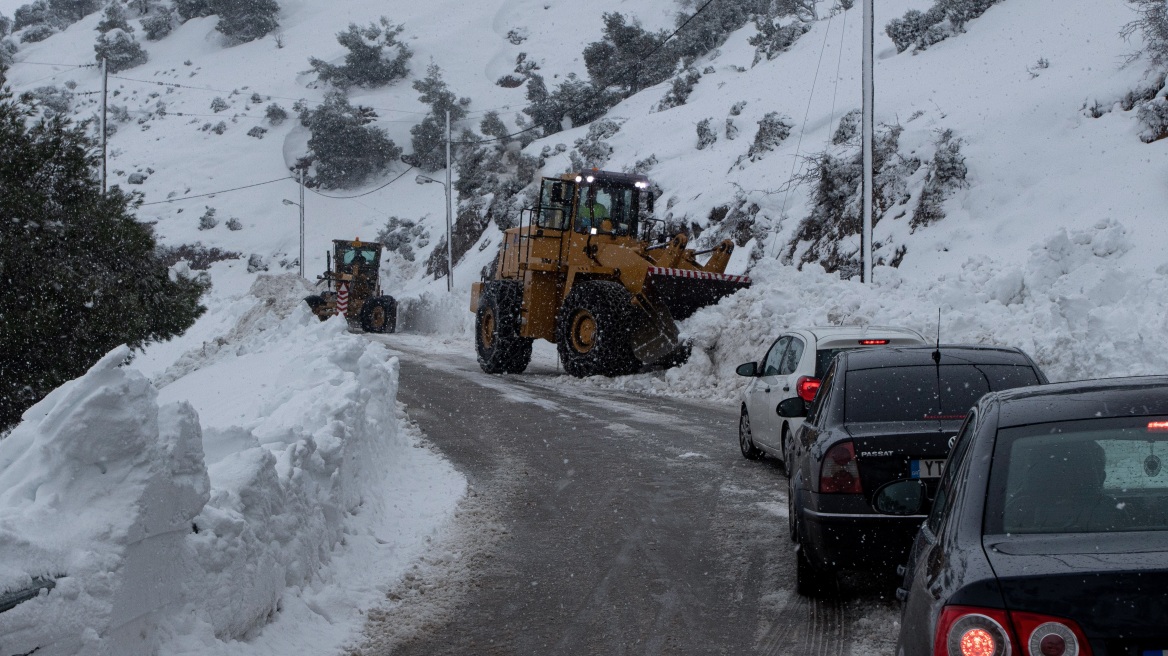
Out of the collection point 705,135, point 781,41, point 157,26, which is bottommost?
point 705,135

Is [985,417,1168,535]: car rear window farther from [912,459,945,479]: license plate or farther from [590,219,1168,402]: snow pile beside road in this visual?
[590,219,1168,402]: snow pile beside road

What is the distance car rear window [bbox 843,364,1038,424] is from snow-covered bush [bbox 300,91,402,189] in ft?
224

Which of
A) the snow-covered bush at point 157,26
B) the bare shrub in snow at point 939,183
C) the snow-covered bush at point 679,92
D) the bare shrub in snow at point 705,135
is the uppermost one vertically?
the snow-covered bush at point 157,26

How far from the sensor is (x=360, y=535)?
712 cm

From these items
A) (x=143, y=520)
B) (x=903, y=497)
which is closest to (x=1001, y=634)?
(x=903, y=497)

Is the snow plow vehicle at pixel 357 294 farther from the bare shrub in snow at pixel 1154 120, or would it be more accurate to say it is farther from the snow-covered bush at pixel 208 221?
the snow-covered bush at pixel 208 221

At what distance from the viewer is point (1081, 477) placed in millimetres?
3045

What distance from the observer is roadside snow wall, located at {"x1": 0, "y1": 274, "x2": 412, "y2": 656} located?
3533 millimetres

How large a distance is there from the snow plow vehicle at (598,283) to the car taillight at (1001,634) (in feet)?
50.0

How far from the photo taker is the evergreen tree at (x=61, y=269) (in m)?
15.4

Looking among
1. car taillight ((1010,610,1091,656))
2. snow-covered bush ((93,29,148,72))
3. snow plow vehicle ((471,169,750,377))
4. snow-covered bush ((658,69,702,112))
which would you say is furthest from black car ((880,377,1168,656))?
snow-covered bush ((93,29,148,72))

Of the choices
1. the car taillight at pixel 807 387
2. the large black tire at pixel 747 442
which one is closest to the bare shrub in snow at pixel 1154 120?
the large black tire at pixel 747 442

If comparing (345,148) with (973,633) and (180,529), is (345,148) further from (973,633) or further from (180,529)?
(973,633)

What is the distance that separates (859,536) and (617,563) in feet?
5.95
